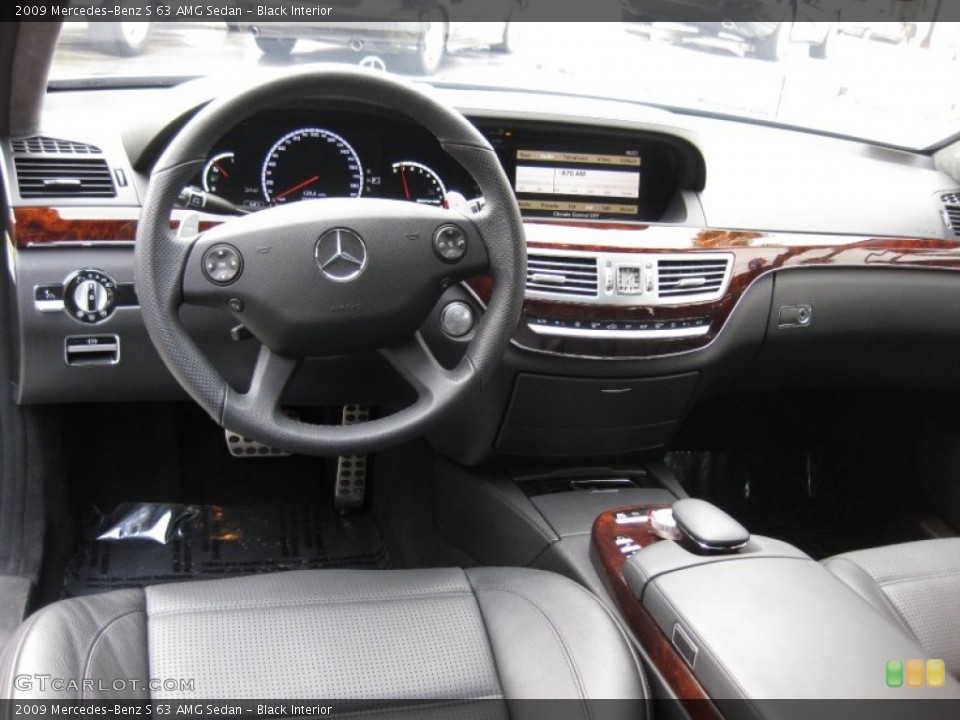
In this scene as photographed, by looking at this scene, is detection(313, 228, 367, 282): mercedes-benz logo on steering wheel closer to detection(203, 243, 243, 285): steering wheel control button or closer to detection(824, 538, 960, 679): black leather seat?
detection(203, 243, 243, 285): steering wheel control button

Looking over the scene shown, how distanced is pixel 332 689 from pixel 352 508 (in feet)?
4.04

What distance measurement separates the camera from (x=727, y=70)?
274 cm

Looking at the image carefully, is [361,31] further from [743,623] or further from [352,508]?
[743,623]

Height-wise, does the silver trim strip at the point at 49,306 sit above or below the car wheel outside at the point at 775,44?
below

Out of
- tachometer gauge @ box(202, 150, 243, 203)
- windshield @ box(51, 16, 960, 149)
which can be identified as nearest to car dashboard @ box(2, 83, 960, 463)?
tachometer gauge @ box(202, 150, 243, 203)

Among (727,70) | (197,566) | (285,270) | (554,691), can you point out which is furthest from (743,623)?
(727,70)

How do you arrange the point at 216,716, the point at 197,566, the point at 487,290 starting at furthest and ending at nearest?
the point at 197,566 → the point at 487,290 → the point at 216,716

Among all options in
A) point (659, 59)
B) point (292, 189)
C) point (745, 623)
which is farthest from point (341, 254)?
point (659, 59)

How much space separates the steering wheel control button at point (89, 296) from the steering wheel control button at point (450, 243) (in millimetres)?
680

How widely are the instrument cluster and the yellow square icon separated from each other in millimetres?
1137

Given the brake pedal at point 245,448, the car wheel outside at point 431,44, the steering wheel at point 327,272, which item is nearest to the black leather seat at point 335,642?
the steering wheel at point 327,272

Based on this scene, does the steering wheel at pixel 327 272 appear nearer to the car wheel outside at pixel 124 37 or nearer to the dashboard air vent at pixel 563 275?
the dashboard air vent at pixel 563 275

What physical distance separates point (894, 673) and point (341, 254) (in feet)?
3.01

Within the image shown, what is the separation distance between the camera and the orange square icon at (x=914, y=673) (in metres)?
1.23
